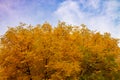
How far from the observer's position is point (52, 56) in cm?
4012

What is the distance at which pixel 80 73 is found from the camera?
45.2 meters

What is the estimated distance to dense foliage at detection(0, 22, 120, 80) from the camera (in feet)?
131

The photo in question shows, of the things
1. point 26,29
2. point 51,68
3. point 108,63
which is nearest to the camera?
point 51,68

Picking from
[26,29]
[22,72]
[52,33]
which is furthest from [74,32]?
[22,72]

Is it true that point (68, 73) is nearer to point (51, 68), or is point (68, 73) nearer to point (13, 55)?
point (51, 68)

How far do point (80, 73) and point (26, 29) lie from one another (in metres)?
9.41

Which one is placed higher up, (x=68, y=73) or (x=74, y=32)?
(x=74, y=32)

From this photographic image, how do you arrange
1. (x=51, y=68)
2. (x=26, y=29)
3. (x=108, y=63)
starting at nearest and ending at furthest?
(x=51, y=68), (x=26, y=29), (x=108, y=63)

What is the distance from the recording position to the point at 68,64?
4069 centimetres

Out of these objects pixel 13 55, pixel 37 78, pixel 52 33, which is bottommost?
pixel 37 78

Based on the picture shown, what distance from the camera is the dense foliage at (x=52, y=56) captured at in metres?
40.0

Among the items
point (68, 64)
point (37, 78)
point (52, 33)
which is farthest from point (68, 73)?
point (52, 33)

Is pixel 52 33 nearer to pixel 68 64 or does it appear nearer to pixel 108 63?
pixel 68 64

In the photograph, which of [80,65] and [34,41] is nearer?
[34,41]
